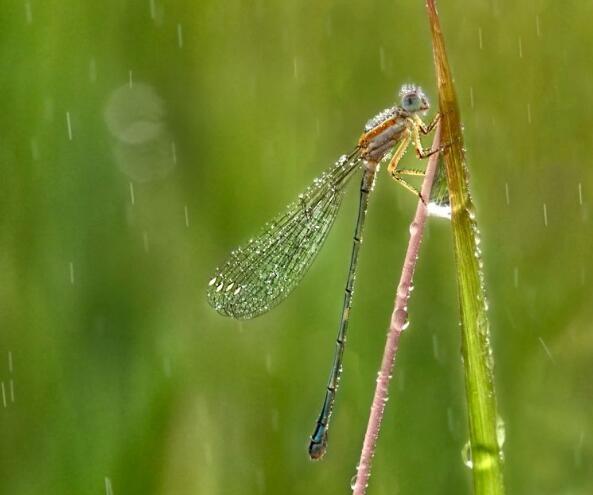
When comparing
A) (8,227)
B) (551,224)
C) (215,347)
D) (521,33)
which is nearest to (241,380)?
(215,347)

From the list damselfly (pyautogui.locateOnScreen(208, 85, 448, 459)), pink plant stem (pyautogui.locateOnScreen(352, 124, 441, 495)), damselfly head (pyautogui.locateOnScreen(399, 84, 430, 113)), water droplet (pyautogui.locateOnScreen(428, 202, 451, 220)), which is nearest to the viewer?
pink plant stem (pyautogui.locateOnScreen(352, 124, 441, 495))

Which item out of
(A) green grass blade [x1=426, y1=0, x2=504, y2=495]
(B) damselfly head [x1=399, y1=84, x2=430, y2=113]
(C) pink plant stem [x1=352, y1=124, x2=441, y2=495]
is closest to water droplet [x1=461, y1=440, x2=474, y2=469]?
(A) green grass blade [x1=426, y1=0, x2=504, y2=495]

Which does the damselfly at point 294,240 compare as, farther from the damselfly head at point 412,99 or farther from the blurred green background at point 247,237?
Answer: the damselfly head at point 412,99

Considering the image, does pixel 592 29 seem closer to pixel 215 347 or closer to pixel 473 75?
pixel 473 75

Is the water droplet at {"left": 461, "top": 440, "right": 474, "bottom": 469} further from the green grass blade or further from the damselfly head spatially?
the damselfly head

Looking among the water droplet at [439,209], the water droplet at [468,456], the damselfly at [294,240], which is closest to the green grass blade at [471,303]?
the water droplet at [468,456]

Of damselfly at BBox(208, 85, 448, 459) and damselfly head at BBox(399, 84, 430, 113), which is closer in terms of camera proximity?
damselfly head at BBox(399, 84, 430, 113)
